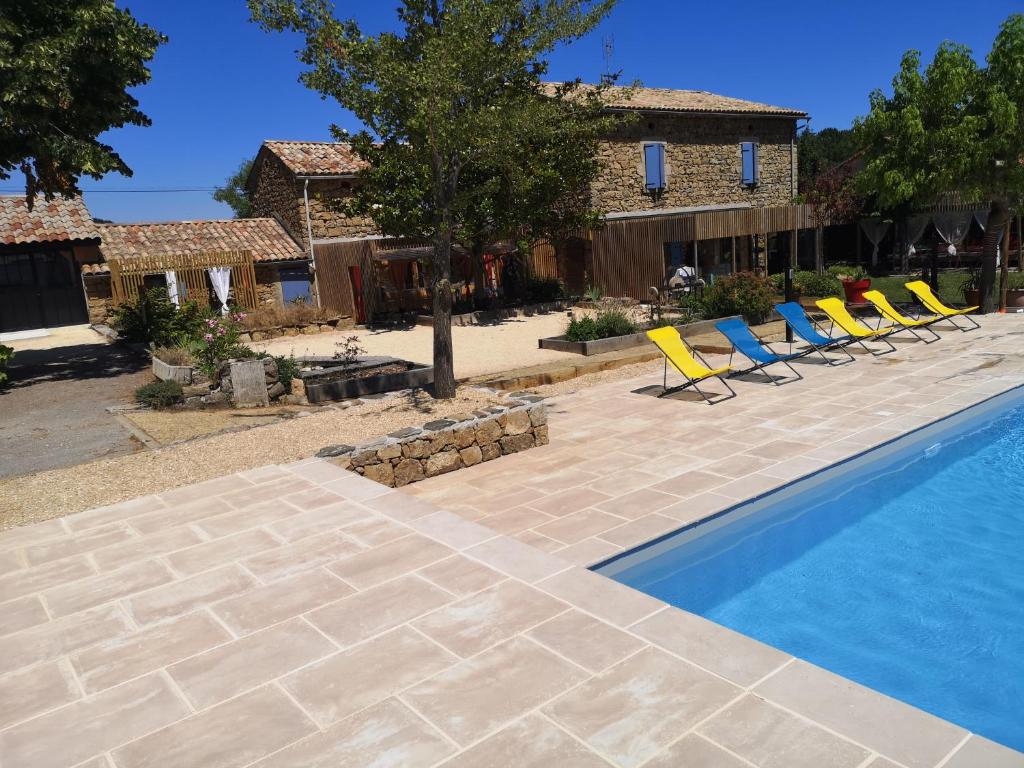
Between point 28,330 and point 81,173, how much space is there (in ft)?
35.7

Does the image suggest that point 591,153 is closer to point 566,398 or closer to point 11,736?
point 566,398

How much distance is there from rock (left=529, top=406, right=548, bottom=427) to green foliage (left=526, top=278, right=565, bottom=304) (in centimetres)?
1349

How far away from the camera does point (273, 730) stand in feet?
9.47

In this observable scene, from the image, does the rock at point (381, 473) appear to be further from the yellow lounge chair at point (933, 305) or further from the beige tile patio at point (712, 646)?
the yellow lounge chair at point (933, 305)

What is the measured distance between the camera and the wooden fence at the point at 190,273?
18406 millimetres

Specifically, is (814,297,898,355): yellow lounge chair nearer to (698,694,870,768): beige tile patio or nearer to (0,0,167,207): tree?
(698,694,870,768): beige tile patio

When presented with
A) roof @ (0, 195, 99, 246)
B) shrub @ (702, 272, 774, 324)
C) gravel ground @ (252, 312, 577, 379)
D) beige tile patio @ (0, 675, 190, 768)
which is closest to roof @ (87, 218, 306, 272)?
roof @ (0, 195, 99, 246)

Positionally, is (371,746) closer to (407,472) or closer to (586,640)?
(586,640)

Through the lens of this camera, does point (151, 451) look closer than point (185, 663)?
No

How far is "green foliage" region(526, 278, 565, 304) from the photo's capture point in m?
20.6

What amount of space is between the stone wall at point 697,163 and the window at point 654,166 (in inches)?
7.4

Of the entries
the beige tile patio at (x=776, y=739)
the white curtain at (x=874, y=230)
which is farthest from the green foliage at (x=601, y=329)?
the white curtain at (x=874, y=230)

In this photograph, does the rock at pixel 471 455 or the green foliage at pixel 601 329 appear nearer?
the rock at pixel 471 455

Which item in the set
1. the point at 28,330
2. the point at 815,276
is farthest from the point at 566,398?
the point at 28,330
